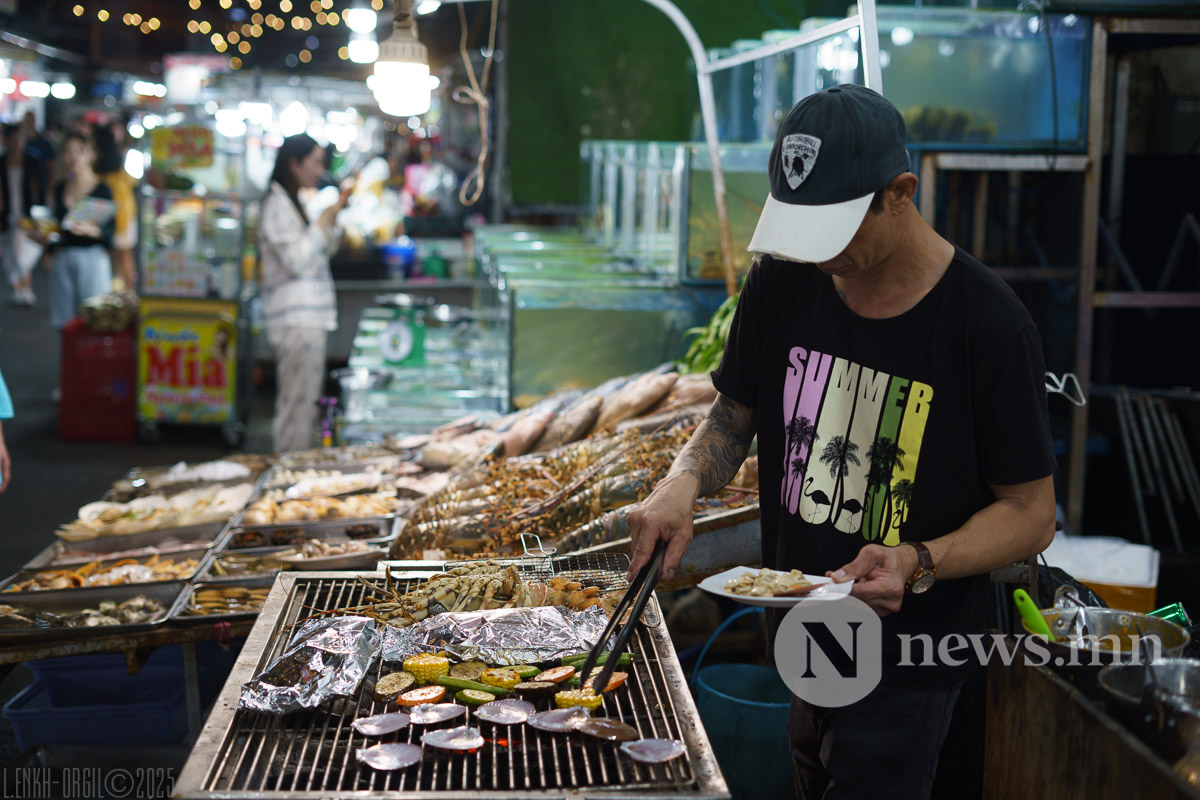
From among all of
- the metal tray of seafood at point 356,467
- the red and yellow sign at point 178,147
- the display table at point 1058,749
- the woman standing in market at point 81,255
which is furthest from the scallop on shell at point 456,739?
the woman standing in market at point 81,255

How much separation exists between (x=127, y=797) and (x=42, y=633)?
705 millimetres

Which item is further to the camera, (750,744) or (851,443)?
(750,744)

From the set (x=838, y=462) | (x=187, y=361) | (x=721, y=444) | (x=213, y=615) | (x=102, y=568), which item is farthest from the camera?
(x=187, y=361)

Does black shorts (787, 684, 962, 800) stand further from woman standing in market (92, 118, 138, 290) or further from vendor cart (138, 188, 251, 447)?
woman standing in market (92, 118, 138, 290)

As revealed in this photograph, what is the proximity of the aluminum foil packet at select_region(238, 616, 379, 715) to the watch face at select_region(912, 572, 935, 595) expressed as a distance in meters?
1.25

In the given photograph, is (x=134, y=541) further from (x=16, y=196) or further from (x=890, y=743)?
(x=16, y=196)

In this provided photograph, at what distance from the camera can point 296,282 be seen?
781 centimetres

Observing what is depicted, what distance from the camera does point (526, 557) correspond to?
3395 mm

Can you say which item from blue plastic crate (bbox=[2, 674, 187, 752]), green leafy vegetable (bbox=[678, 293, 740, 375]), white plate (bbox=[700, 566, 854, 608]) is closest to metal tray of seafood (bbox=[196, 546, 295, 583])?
blue plastic crate (bbox=[2, 674, 187, 752])

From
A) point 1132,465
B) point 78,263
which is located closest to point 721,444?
point 1132,465

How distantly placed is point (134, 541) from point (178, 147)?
17.6ft

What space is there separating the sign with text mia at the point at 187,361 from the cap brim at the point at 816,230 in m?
7.93

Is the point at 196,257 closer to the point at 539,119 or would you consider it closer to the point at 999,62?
the point at 539,119

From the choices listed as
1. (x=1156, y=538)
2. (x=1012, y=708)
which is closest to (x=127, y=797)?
(x=1012, y=708)
